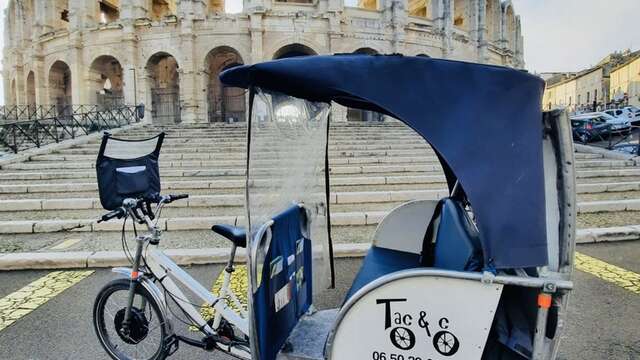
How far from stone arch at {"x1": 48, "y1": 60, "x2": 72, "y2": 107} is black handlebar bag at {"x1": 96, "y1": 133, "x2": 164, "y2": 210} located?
111ft

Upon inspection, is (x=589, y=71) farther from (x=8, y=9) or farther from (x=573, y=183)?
(x=8, y=9)

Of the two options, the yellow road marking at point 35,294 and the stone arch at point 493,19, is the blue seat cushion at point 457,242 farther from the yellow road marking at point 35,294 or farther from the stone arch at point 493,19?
the stone arch at point 493,19

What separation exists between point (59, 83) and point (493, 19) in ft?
133

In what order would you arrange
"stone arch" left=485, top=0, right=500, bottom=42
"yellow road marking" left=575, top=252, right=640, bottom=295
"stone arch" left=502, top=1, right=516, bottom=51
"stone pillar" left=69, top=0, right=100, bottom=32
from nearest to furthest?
"yellow road marking" left=575, top=252, right=640, bottom=295 < "stone pillar" left=69, top=0, right=100, bottom=32 < "stone arch" left=485, top=0, right=500, bottom=42 < "stone arch" left=502, top=1, right=516, bottom=51

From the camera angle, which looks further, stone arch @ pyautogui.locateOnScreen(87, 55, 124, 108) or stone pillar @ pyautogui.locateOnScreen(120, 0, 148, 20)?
stone arch @ pyautogui.locateOnScreen(87, 55, 124, 108)

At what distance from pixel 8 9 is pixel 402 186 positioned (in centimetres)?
4640

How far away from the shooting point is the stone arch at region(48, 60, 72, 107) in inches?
1187

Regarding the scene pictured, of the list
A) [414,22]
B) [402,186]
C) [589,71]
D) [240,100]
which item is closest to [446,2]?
[414,22]

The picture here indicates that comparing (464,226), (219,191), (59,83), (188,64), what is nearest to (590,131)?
(219,191)

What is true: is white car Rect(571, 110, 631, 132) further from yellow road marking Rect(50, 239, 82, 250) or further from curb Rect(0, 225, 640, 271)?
yellow road marking Rect(50, 239, 82, 250)

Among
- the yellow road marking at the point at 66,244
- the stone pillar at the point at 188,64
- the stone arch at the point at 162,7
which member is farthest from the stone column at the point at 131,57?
the yellow road marking at the point at 66,244

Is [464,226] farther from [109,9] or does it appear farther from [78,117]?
[109,9]

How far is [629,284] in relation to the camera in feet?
14.7

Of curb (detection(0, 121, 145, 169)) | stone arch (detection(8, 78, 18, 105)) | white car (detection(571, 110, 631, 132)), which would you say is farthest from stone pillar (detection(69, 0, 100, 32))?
white car (detection(571, 110, 631, 132))
